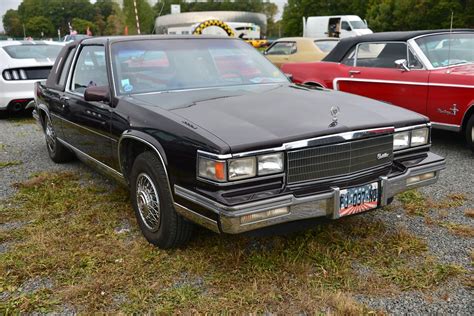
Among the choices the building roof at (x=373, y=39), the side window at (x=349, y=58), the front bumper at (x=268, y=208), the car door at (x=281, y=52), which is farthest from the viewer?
the car door at (x=281, y=52)

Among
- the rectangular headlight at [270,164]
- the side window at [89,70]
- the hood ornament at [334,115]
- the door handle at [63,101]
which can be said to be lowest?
the rectangular headlight at [270,164]

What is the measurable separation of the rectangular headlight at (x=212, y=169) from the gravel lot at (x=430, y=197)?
113 cm

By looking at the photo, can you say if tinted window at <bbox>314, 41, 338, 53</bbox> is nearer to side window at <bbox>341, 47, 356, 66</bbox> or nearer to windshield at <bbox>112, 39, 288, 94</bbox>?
side window at <bbox>341, 47, 356, 66</bbox>

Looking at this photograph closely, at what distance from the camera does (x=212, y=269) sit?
3139 mm

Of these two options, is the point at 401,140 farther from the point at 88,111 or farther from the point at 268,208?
the point at 88,111

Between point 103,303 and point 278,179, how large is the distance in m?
1.29

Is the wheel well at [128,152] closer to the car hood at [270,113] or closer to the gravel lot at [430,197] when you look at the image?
the car hood at [270,113]

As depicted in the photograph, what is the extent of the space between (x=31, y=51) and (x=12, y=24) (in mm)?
118152

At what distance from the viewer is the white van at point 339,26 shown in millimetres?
28180

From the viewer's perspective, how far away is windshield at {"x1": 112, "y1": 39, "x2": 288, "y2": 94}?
3.89 metres

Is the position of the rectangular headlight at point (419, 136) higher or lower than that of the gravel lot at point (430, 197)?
higher

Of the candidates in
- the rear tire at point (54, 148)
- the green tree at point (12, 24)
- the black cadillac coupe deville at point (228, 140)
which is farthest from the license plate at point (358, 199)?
the green tree at point (12, 24)

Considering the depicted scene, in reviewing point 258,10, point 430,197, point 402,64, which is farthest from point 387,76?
point 258,10

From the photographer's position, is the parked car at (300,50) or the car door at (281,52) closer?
the parked car at (300,50)
